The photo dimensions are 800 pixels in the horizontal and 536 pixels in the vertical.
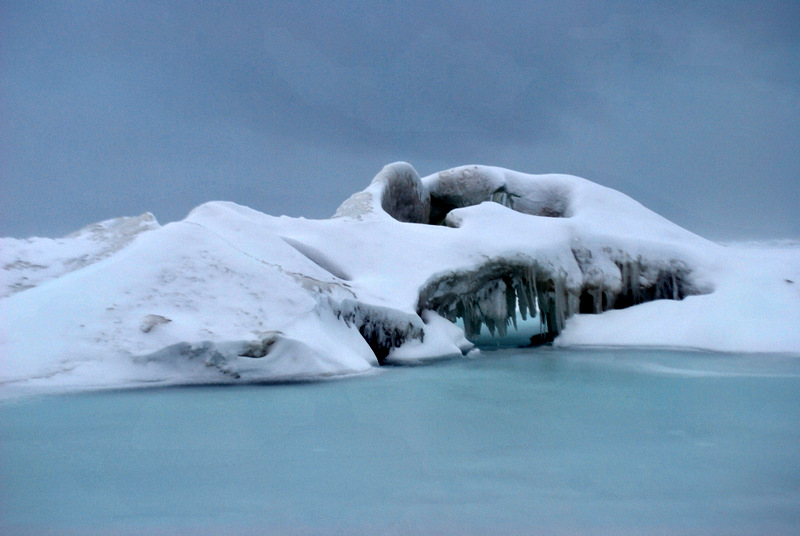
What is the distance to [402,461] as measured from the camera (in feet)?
9.63

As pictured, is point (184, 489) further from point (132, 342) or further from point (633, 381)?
point (633, 381)

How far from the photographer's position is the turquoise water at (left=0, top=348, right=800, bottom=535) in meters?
2.22

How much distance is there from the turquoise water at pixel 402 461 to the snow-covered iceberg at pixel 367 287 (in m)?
0.54

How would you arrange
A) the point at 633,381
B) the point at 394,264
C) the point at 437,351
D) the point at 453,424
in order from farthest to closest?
the point at 394,264
the point at 437,351
the point at 633,381
the point at 453,424

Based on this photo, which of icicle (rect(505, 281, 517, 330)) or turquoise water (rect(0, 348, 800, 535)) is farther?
icicle (rect(505, 281, 517, 330))

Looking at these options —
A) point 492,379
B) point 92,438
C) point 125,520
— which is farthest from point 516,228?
point 125,520

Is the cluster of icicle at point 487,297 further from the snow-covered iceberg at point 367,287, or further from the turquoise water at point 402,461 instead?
the turquoise water at point 402,461

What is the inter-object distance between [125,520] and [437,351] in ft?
17.9

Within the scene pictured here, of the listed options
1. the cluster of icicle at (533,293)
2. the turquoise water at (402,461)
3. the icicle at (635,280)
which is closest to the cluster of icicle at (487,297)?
the cluster of icicle at (533,293)

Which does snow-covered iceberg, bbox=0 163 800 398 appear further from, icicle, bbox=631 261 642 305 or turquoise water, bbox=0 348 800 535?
turquoise water, bbox=0 348 800 535

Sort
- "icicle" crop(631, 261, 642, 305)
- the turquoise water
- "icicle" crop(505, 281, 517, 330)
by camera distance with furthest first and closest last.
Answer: "icicle" crop(631, 261, 642, 305) → "icicle" crop(505, 281, 517, 330) → the turquoise water

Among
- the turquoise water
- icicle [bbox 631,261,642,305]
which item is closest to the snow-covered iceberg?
icicle [bbox 631,261,642,305]

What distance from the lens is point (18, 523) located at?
2.18 metres

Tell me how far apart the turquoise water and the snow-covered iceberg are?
542 mm
